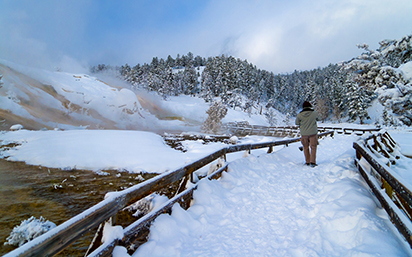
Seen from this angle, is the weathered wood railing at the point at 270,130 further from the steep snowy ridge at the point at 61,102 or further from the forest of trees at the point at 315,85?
the steep snowy ridge at the point at 61,102

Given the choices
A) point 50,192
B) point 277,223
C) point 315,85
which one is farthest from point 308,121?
point 315,85

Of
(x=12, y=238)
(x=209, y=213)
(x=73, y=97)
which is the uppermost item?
(x=73, y=97)

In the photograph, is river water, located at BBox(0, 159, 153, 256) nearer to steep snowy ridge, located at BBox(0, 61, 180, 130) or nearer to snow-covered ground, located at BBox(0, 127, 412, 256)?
snow-covered ground, located at BBox(0, 127, 412, 256)

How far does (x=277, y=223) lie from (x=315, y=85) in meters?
93.5

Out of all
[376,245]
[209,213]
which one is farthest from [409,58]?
[209,213]

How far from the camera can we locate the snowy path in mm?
2457

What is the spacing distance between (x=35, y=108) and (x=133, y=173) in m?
16.1

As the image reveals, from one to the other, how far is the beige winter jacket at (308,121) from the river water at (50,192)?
23.1 ft

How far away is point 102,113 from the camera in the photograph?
2522cm

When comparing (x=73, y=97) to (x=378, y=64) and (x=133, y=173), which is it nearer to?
(x=133, y=173)

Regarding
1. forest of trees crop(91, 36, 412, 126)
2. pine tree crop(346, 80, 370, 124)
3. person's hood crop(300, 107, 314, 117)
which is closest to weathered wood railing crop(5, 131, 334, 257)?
person's hood crop(300, 107, 314, 117)

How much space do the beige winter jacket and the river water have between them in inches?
277

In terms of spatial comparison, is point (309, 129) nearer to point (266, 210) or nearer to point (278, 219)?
point (266, 210)

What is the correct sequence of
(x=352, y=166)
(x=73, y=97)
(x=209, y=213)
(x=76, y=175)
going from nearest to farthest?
1. (x=209, y=213)
2. (x=352, y=166)
3. (x=76, y=175)
4. (x=73, y=97)
